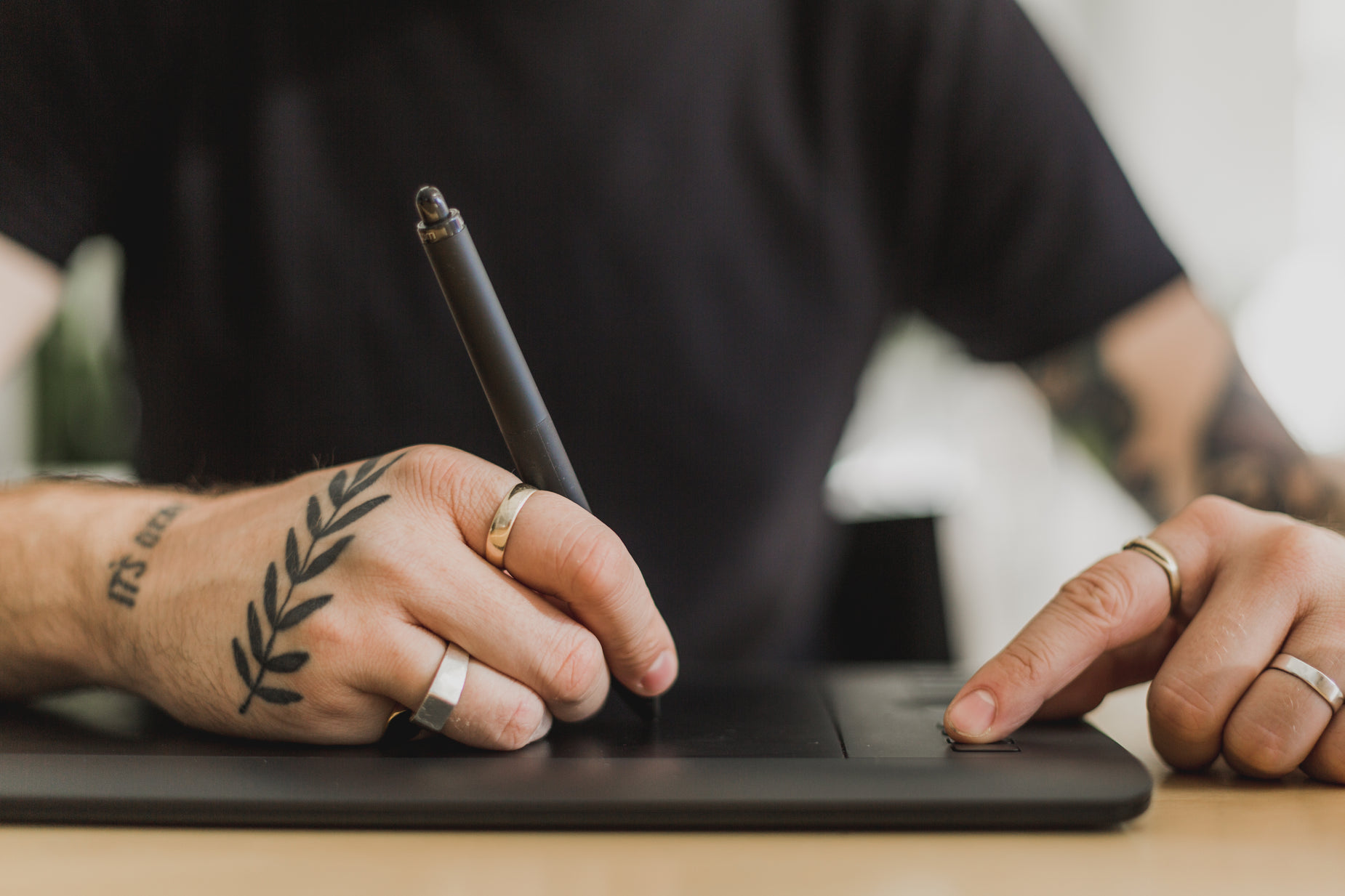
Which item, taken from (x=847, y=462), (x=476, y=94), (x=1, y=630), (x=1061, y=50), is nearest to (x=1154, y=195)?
(x=1061, y=50)

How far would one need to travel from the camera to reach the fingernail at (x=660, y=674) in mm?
415

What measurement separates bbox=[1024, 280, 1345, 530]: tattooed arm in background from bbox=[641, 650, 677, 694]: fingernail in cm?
69

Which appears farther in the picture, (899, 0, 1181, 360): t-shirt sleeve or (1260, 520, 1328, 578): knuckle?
(899, 0, 1181, 360): t-shirt sleeve

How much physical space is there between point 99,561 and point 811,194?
0.73 m

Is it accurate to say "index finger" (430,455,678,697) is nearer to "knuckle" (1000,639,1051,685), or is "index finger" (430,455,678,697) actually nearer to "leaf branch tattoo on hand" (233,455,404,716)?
"leaf branch tattoo on hand" (233,455,404,716)

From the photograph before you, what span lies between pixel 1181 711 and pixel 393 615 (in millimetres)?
359

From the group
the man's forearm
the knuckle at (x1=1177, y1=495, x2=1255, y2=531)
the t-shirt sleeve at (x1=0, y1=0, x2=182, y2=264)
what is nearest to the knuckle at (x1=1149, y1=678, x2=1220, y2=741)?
the knuckle at (x1=1177, y1=495, x2=1255, y2=531)

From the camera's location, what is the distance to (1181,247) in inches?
78.3

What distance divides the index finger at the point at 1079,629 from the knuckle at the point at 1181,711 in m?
0.03

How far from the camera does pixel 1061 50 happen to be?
1986 millimetres

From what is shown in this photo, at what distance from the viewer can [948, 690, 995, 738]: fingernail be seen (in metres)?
0.37

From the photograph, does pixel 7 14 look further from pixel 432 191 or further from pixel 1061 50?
pixel 1061 50

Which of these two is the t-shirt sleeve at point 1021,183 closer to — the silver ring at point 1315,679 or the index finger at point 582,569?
the silver ring at point 1315,679

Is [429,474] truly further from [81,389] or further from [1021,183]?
[81,389]
